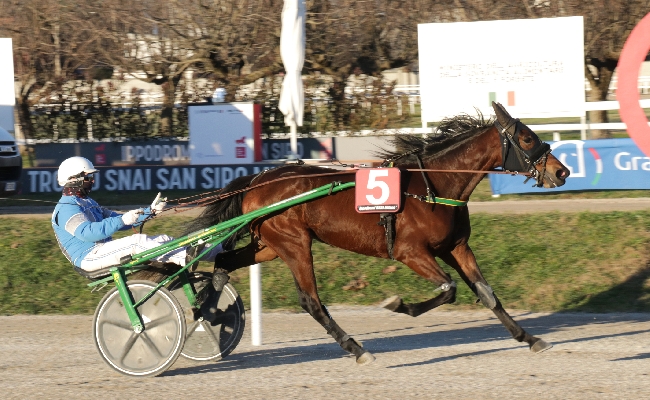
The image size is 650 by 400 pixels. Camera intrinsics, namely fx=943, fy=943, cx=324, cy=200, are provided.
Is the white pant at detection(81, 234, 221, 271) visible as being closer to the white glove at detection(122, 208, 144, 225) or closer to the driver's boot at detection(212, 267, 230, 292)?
the white glove at detection(122, 208, 144, 225)

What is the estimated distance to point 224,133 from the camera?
17.2 m

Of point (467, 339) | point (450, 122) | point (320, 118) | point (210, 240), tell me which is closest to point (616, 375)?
→ point (467, 339)

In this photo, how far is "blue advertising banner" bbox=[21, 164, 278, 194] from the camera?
15320 mm

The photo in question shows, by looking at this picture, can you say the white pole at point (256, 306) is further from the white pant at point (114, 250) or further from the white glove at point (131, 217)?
the white glove at point (131, 217)

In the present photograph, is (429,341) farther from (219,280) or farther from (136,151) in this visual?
(136,151)

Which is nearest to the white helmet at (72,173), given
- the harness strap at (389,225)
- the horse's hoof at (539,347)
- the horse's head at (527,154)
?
the harness strap at (389,225)

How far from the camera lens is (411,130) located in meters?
17.0

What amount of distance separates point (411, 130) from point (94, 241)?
1091 centimetres

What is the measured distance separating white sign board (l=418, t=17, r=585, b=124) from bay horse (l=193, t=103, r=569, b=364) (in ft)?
32.5

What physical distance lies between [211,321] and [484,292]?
2069mm

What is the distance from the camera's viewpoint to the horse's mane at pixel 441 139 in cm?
719

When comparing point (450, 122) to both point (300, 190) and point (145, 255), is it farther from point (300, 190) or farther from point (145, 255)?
point (145, 255)

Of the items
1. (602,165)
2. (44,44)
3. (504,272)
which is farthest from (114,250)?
(44,44)

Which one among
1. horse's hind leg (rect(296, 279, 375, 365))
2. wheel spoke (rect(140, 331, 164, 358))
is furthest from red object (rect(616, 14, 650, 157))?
wheel spoke (rect(140, 331, 164, 358))
